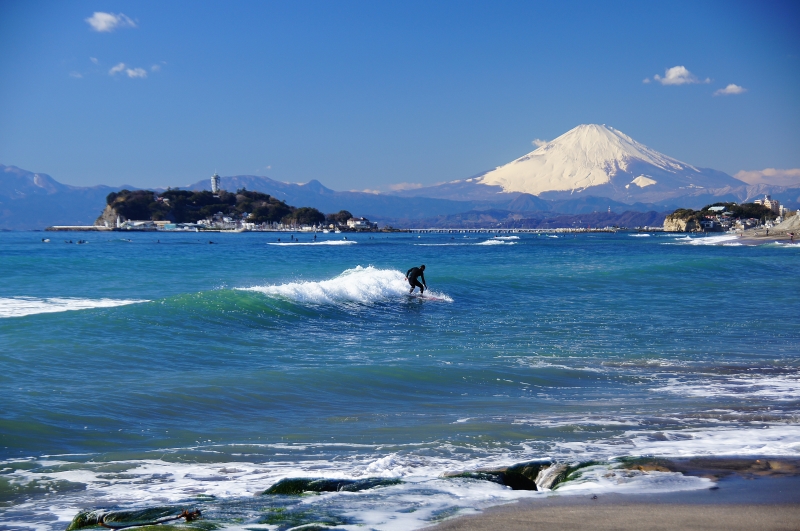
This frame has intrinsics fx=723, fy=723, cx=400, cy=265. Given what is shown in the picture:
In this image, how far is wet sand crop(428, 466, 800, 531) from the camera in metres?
4.37

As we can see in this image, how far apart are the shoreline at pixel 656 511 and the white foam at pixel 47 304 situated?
50.2 ft

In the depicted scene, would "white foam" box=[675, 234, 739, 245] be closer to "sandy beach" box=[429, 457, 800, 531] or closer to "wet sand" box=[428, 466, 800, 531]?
"sandy beach" box=[429, 457, 800, 531]

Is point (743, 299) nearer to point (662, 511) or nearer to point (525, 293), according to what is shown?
point (525, 293)

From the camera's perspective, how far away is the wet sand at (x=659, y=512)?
437 centimetres

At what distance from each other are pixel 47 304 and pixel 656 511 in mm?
19023

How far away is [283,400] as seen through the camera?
9000 millimetres

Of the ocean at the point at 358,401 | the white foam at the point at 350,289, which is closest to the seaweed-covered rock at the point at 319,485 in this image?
the ocean at the point at 358,401

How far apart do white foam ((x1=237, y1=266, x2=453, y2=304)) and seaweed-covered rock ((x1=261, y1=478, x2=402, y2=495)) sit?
44.5ft

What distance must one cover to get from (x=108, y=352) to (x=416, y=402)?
5.73 m

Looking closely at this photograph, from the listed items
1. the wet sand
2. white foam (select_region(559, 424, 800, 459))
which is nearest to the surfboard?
white foam (select_region(559, 424, 800, 459))

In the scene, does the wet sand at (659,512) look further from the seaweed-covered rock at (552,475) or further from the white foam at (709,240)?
the white foam at (709,240)

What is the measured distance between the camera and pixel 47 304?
19906mm

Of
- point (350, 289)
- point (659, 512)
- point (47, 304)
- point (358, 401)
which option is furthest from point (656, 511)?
point (47, 304)

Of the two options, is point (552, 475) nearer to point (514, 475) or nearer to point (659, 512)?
point (514, 475)
